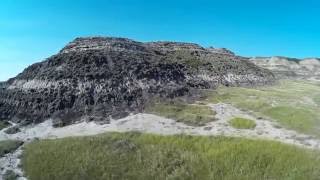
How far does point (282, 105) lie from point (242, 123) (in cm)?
1174

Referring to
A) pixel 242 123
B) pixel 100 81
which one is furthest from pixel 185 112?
pixel 100 81

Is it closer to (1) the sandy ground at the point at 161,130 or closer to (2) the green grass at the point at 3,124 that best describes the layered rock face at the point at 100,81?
(2) the green grass at the point at 3,124

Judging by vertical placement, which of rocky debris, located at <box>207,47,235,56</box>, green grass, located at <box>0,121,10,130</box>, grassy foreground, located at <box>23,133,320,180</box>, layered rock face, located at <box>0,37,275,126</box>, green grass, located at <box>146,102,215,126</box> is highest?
rocky debris, located at <box>207,47,235,56</box>

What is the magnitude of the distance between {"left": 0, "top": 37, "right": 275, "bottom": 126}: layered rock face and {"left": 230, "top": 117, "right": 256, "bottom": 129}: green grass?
48.4 feet

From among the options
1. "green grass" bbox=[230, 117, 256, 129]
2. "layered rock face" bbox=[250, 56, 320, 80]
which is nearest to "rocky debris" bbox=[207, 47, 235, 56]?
"green grass" bbox=[230, 117, 256, 129]

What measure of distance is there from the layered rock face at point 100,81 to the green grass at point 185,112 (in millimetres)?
2921

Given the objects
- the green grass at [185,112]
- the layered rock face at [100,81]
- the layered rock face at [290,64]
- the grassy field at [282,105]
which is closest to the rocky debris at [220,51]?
the layered rock face at [100,81]

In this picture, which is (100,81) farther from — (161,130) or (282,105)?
(282,105)

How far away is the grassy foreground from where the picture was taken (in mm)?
35250

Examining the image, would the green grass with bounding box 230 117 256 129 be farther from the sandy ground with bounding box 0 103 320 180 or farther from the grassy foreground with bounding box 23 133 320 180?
the grassy foreground with bounding box 23 133 320 180

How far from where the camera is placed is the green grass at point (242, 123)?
154ft

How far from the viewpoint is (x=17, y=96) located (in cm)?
6462

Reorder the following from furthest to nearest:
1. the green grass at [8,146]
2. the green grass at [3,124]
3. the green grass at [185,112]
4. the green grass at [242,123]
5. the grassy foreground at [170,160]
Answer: the green grass at [3,124] < the green grass at [185,112] < the green grass at [242,123] < the green grass at [8,146] < the grassy foreground at [170,160]

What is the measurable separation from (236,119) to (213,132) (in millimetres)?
5628
